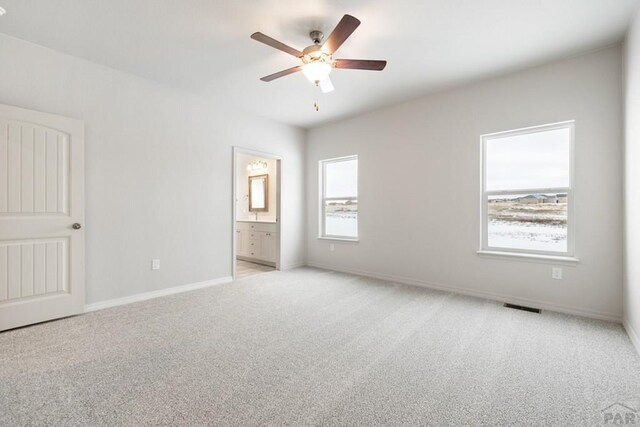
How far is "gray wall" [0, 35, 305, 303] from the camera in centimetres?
292

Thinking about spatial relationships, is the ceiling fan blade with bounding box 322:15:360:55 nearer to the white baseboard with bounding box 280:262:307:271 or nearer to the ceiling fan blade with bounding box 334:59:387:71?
the ceiling fan blade with bounding box 334:59:387:71

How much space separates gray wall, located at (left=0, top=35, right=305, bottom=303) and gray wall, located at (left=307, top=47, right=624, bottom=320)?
1.94 metres

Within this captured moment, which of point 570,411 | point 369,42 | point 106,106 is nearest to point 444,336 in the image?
point 570,411

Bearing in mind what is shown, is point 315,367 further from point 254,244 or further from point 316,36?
point 254,244

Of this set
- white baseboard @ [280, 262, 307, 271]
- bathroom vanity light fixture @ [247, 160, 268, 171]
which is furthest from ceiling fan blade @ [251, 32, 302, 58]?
bathroom vanity light fixture @ [247, 160, 268, 171]

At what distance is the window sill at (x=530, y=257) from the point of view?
307cm

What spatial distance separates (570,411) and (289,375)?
1.59m

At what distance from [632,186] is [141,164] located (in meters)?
4.88

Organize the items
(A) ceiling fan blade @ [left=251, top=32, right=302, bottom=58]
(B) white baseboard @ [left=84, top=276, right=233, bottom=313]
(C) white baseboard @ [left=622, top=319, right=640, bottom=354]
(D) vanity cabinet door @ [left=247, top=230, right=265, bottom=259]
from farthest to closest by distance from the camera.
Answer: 1. (D) vanity cabinet door @ [left=247, top=230, right=265, bottom=259]
2. (B) white baseboard @ [left=84, top=276, right=233, bottom=313]
3. (C) white baseboard @ [left=622, top=319, right=640, bottom=354]
4. (A) ceiling fan blade @ [left=251, top=32, right=302, bottom=58]

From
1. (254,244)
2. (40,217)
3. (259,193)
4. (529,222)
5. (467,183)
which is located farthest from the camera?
(259,193)

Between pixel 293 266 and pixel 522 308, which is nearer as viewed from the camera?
pixel 522 308

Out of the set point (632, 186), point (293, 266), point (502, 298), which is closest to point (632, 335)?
point (502, 298)

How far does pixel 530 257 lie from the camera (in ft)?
10.8

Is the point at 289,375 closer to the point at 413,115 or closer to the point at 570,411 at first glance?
the point at 570,411
